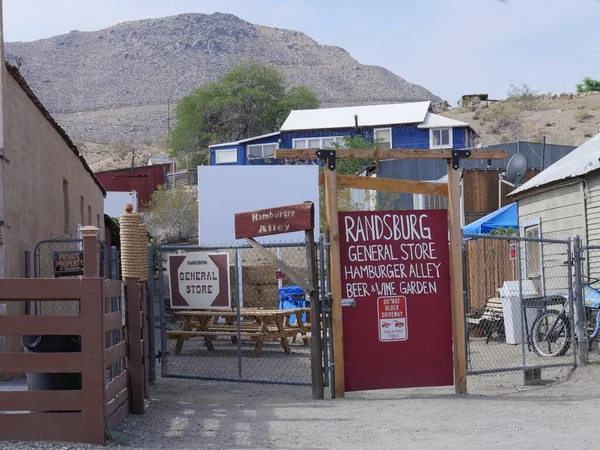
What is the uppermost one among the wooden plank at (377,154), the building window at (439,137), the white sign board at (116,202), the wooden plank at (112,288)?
the building window at (439,137)

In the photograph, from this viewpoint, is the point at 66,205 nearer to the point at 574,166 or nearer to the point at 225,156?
the point at 574,166

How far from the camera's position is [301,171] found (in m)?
40.8

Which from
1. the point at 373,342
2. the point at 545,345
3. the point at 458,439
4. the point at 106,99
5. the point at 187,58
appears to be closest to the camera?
the point at 458,439

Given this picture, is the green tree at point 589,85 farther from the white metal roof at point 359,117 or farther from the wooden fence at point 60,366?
the wooden fence at point 60,366

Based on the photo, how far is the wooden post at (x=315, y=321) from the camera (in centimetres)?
1127

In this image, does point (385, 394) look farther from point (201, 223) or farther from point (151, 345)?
point (201, 223)

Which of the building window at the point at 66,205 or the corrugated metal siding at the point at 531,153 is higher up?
the corrugated metal siding at the point at 531,153

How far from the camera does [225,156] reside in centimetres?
5778

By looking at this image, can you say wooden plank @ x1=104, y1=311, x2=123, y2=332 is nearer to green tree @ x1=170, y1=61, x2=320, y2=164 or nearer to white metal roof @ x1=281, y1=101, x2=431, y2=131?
white metal roof @ x1=281, y1=101, x2=431, y2=131

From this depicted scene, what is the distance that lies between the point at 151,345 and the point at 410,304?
3601mm

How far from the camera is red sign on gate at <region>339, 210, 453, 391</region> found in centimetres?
1130

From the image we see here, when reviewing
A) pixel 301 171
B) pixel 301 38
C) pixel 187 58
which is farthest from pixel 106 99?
pixel 301 171

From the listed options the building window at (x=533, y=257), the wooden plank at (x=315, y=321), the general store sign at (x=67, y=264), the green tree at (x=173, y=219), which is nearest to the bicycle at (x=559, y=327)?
the building window at (x=533, y=257)

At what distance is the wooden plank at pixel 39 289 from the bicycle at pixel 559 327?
29.7 feet
